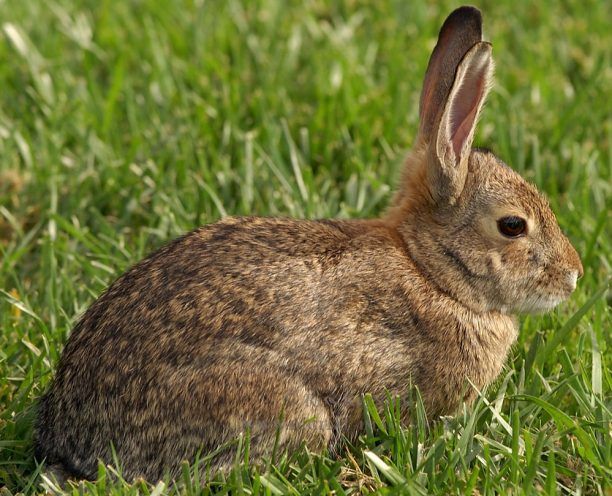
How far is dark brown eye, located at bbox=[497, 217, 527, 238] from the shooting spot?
504cm

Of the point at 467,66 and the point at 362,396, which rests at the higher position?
the point at 467,66

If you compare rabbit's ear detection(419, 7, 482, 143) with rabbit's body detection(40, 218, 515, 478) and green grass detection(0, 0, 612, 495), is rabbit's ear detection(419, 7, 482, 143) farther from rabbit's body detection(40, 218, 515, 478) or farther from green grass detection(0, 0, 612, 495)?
green grass detection(0, 0, 612, 495)

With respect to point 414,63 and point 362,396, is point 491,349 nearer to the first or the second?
point 362,396

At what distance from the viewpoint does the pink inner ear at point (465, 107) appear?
4953 millimetres

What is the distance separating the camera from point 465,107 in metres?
5.01

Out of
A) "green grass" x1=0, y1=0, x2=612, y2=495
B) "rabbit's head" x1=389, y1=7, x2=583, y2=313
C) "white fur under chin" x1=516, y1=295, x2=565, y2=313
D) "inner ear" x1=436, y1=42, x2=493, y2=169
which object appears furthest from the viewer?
"white fur under chin" x1=516, y1=295, x2=565, y2=313

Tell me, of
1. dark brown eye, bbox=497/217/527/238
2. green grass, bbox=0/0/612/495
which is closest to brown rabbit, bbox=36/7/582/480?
dark brown eye, bbox=497/217/527/238

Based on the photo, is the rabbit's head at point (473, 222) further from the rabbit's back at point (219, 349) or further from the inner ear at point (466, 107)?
the rabbit's back at point (219, 349)

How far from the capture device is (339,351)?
464 centimetres

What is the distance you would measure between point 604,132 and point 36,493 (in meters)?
4.46

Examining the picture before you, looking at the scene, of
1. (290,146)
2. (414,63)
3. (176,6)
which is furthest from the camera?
(176,6)

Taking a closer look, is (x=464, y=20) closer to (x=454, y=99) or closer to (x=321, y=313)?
(x=454, y=99)

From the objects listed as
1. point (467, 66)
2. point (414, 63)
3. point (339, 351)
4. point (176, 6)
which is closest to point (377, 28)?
point (414, 63)

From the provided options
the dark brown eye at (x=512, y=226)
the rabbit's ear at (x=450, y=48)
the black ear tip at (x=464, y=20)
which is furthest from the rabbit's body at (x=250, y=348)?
the black ear tip at (x=464, y=20)
